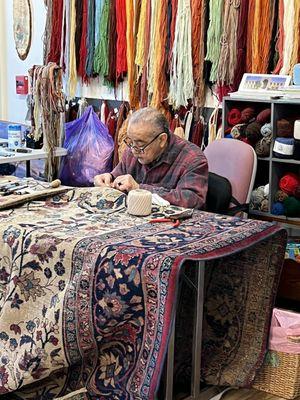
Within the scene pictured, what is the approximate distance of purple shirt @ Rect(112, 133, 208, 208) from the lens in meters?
3.45

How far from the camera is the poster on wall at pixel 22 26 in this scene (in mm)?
5945

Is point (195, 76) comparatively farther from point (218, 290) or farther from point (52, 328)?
point (52, 328)

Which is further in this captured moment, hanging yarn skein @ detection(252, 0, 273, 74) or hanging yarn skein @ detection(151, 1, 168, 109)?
hanging yarn skein @ detection(151, 1, 168, 109)

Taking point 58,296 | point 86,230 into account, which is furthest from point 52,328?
point 86,230

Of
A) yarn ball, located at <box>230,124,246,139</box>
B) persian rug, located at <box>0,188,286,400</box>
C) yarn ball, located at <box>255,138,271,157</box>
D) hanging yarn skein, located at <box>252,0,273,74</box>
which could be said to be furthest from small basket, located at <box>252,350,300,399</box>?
hanging yarn skein, located at <box>252,0,273,74</box>

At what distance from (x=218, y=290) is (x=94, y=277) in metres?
0.65

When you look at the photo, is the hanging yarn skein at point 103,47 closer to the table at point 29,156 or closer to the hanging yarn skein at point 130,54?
the hanging yarn skein at point 130,54

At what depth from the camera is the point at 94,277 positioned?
2.60 meters

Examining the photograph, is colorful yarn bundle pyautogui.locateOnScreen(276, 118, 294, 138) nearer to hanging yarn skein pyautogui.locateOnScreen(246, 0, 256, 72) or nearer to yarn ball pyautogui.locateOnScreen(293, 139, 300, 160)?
yarn ball pyautogui.locateOnScreen(293, 139, 300, 160)

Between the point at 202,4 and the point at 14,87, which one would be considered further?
the point at 14,87

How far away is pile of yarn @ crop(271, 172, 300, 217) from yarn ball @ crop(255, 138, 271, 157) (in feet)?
0.58

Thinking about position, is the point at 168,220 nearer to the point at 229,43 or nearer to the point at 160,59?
the point at 229,43

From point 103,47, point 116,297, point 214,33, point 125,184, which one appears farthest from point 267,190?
point 116,297

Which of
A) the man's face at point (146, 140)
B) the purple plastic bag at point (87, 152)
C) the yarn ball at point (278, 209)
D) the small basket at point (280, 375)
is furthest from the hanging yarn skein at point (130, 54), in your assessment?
the small basket at point (280, 375)
